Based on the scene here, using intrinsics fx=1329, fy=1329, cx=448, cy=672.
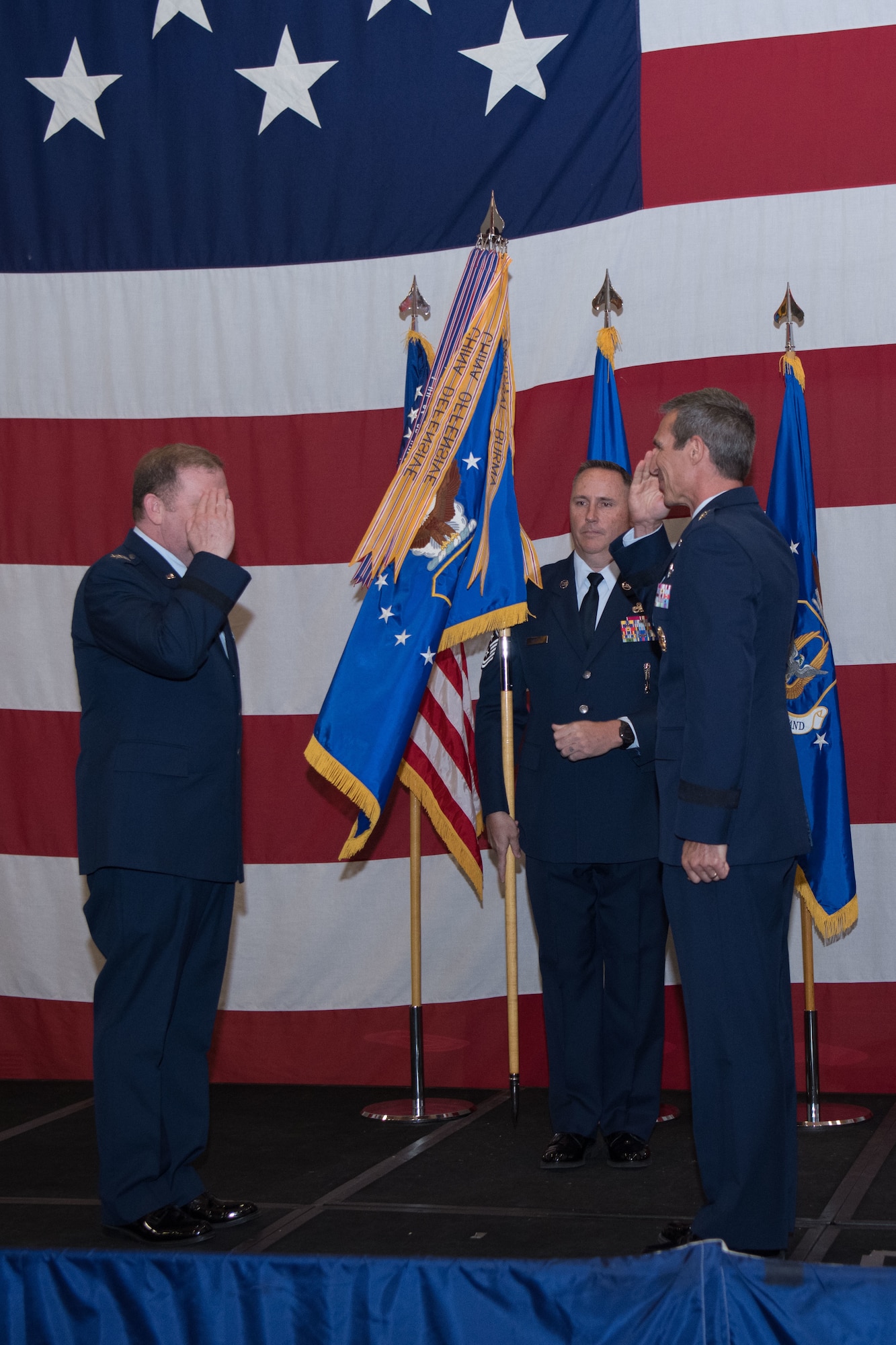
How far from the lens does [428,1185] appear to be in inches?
101

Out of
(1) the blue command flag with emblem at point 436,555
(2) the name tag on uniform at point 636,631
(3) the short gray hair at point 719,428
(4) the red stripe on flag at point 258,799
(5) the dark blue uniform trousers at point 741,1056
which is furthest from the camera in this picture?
(4) the red stripe on flag at point 258,799

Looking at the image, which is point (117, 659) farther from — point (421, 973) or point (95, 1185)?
point (421, 973)

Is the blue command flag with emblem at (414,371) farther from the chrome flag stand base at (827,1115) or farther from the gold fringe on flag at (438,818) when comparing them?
the chrome flag stand base at (827,1115)

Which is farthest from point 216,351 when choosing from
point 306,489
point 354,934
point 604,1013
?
point 604,1013

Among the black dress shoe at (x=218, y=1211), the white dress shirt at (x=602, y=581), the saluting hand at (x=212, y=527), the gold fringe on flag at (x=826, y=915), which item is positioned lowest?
the black dress shoe at (x=218, y=1211)

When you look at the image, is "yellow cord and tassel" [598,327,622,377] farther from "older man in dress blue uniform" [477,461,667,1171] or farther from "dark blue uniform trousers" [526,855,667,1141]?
"dark blue uniform trousers" [526,855,667,1141]

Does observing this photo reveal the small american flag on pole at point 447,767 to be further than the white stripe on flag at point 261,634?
No

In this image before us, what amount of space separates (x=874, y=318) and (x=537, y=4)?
1.25 metres

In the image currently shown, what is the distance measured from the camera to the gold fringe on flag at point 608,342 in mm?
3193

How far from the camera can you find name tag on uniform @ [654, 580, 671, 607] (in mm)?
2117

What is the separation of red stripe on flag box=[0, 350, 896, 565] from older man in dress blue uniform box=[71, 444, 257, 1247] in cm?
126

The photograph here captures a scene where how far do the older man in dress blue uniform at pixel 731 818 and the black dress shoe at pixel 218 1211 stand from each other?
28.9 inches

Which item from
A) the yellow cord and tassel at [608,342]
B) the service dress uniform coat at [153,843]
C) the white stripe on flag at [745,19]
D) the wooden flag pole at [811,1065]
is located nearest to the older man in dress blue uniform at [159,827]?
the service dress uniform coat at [153,843]

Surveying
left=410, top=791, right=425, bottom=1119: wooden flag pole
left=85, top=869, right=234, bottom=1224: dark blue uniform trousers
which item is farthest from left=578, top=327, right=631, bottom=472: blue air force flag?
left=85, top=869, right=234, bottom=1224: dark blue uniform trousers
